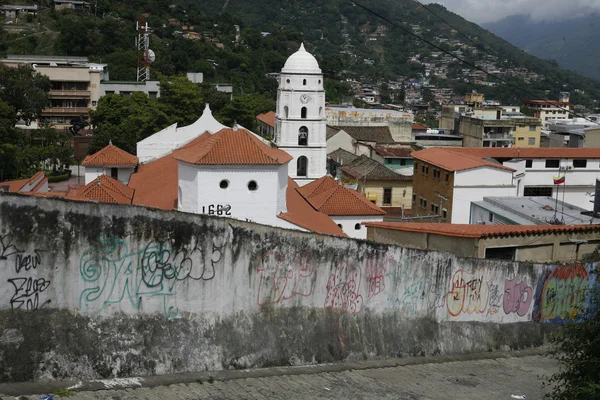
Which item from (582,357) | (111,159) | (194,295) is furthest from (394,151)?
(582,357)

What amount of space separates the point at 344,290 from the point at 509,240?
23.7 feet

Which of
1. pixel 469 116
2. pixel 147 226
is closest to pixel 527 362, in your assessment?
pixel 147 226

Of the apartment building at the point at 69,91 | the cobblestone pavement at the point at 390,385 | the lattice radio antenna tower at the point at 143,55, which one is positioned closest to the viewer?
the cobblestone pavement at the point at 390,385

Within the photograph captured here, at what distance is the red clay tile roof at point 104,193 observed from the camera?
27281 mm

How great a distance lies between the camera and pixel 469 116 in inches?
2557

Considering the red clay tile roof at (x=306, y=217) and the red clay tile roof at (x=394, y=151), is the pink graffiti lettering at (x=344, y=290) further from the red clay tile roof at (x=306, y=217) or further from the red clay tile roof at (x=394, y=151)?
the red clay tile roof at (x=394, y=151)

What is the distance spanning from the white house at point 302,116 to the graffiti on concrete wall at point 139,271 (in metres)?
25.2

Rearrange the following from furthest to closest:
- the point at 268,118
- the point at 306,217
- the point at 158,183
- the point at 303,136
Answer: the point at 268,118 → the point at 303,136 → the point at 158,183 → the point at 306,217

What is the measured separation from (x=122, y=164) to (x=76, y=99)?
29347 mm

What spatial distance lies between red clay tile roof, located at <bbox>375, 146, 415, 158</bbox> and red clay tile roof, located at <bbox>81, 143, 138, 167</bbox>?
62.4 feet

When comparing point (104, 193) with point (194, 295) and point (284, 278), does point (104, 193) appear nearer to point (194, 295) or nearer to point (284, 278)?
point (284, 278)

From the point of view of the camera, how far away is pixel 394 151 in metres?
49.7

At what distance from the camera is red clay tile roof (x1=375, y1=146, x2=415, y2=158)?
48.5 metres

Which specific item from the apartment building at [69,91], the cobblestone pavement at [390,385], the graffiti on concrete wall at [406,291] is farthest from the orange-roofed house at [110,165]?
the apartment building at [69,91]
